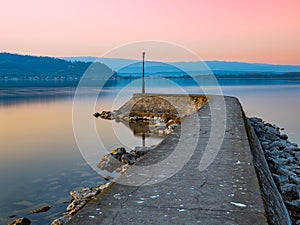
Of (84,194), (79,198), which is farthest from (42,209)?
(84,194)

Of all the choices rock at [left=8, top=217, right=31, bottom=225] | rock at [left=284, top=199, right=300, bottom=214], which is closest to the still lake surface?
rock at [left=8, top=217, right=31, bottom=225]

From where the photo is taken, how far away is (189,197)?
339 cm

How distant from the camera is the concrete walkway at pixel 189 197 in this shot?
2.91 m

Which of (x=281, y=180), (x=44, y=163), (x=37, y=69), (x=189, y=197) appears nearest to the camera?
(x=189, y=197)

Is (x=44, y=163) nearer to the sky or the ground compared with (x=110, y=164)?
nearer to the ground

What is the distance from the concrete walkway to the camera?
2.91 m

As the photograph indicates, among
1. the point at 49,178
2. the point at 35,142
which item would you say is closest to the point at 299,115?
the point at 35,142

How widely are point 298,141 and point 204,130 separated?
1031 cm

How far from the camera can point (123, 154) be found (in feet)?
32.7

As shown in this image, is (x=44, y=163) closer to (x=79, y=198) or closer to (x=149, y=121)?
(x=79, y=198)

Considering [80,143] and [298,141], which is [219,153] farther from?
[298,141]

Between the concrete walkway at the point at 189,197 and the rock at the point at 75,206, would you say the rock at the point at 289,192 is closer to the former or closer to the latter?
the concrete walkway at the point at 189,197

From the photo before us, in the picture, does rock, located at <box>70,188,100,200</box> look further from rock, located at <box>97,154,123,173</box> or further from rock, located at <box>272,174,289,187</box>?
rock, located at <box>272,174,289,187</box>

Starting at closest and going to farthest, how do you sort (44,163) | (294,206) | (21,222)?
(294,206), (21,222), (44,163)
